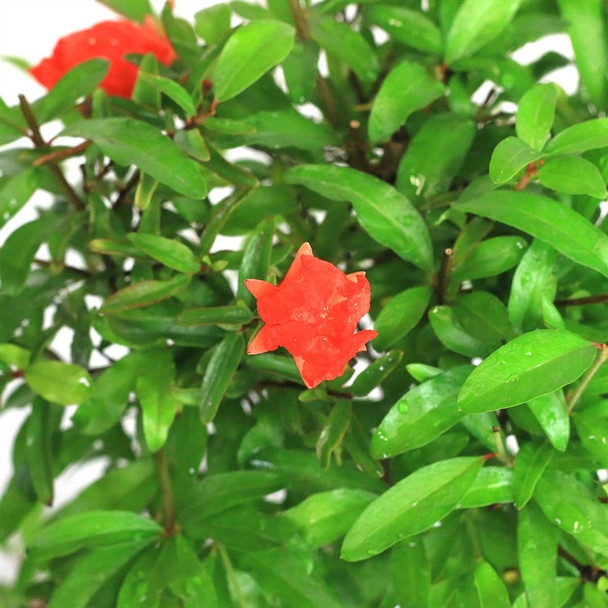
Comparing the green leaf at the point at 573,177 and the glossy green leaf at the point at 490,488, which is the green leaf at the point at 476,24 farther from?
the glossy green leaf at the point at 490,488

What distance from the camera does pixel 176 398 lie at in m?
0.51

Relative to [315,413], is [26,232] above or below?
above

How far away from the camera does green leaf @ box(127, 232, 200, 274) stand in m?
0.48

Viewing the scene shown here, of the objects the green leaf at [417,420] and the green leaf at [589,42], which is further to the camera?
the green leaf at [589,42]

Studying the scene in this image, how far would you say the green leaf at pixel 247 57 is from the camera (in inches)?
20.0

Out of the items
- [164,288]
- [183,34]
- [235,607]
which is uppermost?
[183,34]

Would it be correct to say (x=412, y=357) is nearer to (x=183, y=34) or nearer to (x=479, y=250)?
(x=479, y=250)

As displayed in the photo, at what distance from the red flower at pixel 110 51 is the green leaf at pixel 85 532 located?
301 mm

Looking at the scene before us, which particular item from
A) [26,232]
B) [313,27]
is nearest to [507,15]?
[313,27]

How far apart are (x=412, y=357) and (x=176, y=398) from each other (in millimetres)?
157

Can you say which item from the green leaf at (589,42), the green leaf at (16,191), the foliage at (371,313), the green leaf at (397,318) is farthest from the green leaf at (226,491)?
the green leaf at (589,42)

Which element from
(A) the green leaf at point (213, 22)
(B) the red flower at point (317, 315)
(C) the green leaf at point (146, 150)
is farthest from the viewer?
(A) the green leaf at point (213, 22)

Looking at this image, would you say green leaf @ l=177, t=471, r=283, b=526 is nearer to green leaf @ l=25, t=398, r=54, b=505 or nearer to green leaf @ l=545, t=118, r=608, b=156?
green leaf @ l=25, t=398, r=54, b=505

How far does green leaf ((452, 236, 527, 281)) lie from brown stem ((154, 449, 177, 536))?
0.25 m
